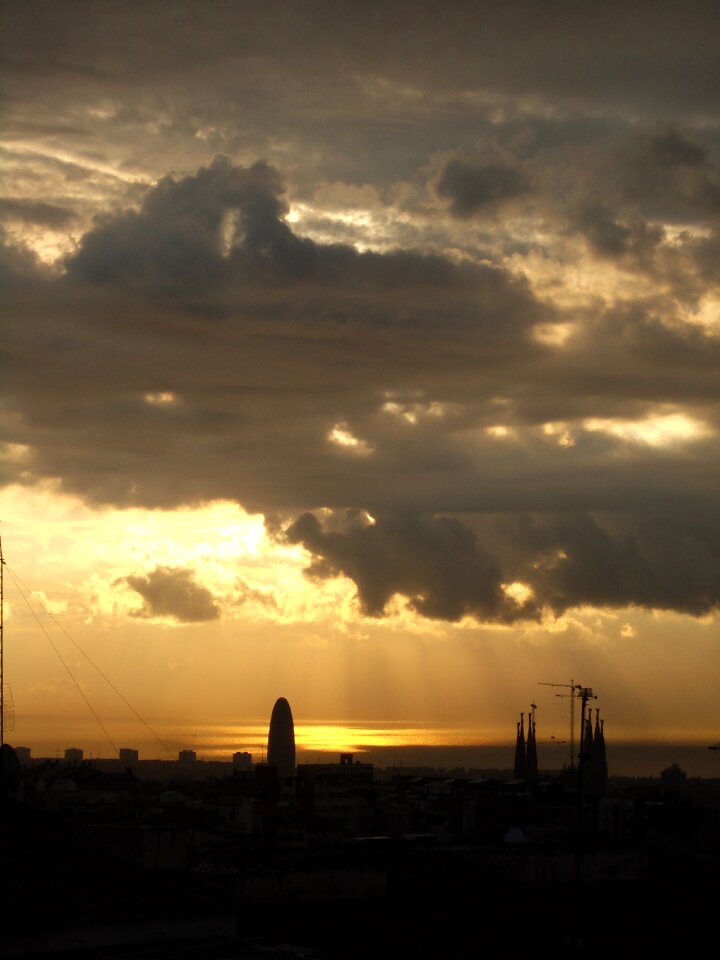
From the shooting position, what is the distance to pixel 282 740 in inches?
5674

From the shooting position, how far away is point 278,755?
5645 inches

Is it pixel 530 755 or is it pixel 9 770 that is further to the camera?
pixel 530 755

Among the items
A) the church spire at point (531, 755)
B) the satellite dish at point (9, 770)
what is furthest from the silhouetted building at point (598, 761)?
the satellite dish at point (9, 770)

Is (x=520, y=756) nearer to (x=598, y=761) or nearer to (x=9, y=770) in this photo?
(x=598, y=761)

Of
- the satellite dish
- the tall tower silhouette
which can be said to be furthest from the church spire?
the satellite dish

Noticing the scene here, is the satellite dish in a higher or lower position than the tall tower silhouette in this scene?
higher

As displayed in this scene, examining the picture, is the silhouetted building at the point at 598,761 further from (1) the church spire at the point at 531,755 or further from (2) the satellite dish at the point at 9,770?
(2) the satellite dish at the point at 9,770

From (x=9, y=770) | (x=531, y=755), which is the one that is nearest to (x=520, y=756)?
(x=531, y=755)

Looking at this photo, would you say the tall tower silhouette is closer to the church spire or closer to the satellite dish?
the church spire

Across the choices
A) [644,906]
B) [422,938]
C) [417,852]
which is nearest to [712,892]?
[644,906]

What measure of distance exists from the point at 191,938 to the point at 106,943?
336cm

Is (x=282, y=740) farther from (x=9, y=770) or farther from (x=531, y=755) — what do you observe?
(x=9, y=770)

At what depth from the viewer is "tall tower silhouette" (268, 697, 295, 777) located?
465 feet

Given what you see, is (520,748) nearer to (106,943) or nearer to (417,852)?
(417,852)
